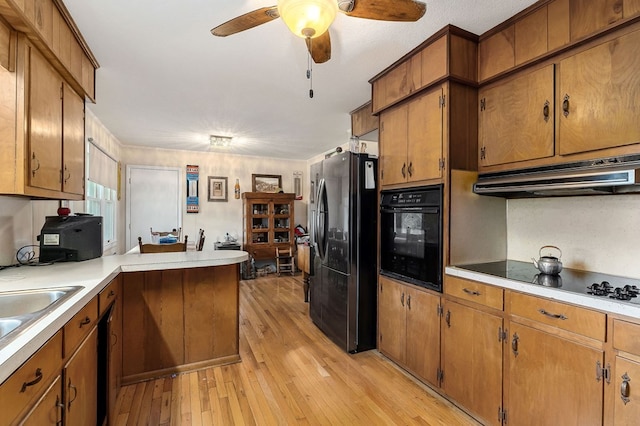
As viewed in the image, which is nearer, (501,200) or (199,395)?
(199,395)

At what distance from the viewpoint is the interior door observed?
5.34m

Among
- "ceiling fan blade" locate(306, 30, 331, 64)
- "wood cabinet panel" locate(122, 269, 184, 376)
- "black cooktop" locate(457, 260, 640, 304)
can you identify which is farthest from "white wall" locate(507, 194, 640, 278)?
"wood cabinet panel" locate(122, 269, 184, 376)

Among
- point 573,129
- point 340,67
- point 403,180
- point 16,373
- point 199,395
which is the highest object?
point 340,67

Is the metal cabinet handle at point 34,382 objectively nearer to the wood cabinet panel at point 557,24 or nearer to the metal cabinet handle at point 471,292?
the metal cabinet handle at point 471,292

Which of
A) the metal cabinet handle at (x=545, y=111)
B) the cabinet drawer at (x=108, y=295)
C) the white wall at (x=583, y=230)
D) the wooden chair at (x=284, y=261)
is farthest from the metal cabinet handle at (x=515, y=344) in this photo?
the wooden chair at (x=284, y=261)

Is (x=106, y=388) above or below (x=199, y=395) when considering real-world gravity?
above

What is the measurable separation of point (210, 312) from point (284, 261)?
3.79m

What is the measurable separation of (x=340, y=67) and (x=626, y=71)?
174 cm

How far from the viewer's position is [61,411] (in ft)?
3.69

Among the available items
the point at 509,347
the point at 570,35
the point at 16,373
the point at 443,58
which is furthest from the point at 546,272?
the point at 16,373

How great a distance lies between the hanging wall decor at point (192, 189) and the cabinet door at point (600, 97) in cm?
549

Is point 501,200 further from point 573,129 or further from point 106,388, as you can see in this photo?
point 106,388

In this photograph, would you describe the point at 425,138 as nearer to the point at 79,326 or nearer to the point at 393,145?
the point at 393,145

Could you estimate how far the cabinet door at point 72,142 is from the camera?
2.04 meters
